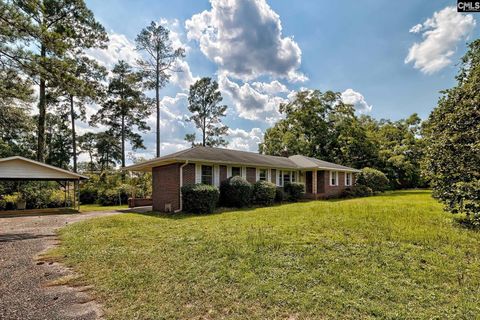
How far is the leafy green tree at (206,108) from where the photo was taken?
109ft

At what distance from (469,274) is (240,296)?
12.7 feet

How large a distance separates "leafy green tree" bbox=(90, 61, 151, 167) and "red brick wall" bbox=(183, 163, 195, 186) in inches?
680

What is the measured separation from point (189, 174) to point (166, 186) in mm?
1964

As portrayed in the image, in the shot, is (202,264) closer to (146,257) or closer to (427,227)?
(146,257)

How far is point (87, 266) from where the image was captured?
16.8ft

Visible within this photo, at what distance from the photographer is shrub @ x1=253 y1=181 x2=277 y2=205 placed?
15.6 meters

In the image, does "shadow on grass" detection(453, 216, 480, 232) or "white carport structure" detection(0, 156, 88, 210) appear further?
"white carport structure" detection(0, 156, 88, 210)

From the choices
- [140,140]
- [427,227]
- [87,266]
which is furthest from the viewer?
[140,140]

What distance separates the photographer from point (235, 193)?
14266mm

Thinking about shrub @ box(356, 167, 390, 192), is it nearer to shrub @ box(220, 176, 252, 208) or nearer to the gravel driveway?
shrub @ box(220, 176, 252, 208)

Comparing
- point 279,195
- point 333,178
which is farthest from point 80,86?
point 333,178

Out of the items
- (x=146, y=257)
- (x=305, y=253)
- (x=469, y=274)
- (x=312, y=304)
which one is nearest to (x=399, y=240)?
(x=469, y=274)

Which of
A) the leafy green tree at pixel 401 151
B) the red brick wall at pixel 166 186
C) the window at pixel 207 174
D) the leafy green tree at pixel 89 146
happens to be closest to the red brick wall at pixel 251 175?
the window at pixel 207 174

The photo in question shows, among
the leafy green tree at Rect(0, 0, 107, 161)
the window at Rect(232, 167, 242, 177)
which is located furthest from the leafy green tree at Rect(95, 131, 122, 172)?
the leafy green tree at Rect(0, 0, 107, 161)
